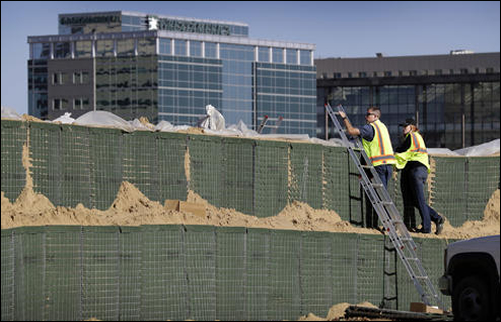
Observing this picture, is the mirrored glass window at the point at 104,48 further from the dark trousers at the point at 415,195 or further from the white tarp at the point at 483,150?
the dark trousers at the point at 415,195

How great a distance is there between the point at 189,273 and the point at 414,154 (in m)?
6.73

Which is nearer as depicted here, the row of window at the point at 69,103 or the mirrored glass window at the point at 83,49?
the row of window at the point at 69,103

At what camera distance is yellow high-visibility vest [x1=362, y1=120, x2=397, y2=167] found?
2140cm

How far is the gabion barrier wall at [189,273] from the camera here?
50.7 feet

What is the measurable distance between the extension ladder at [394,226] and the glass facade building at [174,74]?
101m

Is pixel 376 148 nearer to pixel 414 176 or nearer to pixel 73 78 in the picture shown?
pixel 414 176

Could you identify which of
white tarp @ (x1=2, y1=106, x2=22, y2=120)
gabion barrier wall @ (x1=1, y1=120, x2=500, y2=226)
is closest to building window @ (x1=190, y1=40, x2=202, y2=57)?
gabion barrier wall @ (x1=1, y1=120, x2=500, y2=226)

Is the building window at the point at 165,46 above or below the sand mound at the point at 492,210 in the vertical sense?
above

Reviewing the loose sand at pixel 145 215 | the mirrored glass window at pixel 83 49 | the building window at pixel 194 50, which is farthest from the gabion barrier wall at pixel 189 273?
the mirrored glass window at pixel 83 49

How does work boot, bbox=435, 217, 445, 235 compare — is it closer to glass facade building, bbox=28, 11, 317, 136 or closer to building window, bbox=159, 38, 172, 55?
glass facade building, bbox=28, 11, 317, 136

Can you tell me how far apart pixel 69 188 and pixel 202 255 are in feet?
8.00

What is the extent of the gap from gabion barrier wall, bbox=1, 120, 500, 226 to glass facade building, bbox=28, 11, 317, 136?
100 meters

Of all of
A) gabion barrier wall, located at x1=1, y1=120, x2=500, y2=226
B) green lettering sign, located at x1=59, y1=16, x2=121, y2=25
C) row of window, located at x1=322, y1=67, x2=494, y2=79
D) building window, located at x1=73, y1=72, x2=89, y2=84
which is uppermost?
green lettering sign, located at x1=59, y1=16, x2=121, y2=25

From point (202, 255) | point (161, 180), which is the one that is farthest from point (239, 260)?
point (161, 180)
